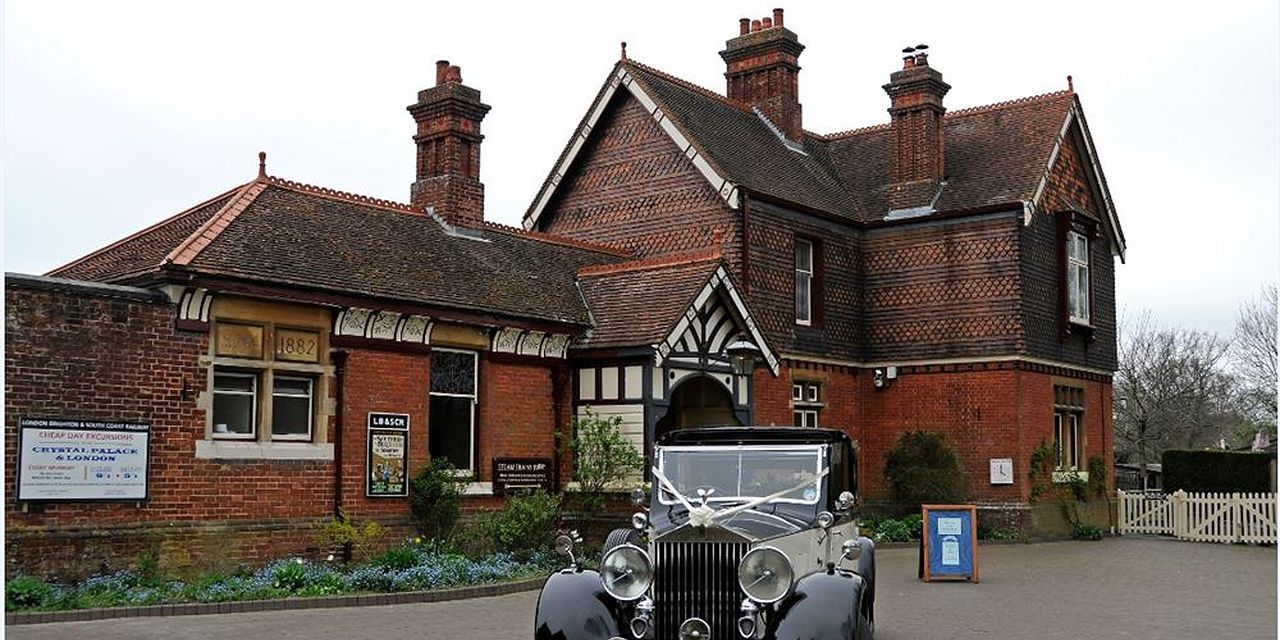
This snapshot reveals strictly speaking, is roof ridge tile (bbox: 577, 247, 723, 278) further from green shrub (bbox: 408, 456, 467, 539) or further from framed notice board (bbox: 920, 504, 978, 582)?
framed notice board (bbox: 920, 504, 978, 582)

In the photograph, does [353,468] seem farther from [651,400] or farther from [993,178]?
[993,178]

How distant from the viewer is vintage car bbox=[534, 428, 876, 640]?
891 cm

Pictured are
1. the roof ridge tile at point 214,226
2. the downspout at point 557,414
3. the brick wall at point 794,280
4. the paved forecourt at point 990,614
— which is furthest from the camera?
the brick wall at point 794,280

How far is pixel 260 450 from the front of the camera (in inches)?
645

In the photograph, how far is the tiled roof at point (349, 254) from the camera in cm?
1648

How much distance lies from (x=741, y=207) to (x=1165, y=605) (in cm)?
1183

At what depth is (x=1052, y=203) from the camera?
92.5 ft

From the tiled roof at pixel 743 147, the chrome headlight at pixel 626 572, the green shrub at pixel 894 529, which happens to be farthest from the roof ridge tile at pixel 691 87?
the chrome headlight at pixel 626 572

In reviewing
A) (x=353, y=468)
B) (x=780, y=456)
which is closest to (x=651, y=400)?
(x=353, y=468)

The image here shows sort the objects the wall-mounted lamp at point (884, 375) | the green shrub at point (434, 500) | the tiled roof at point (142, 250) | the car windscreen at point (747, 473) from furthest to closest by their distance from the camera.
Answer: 1. the wall-mounted lamp at point (884, 375)
2. the green shrub at point (434, 500)
3. the tiled roof at point (142, 250)
4. the car windscreen at point (747, 473)

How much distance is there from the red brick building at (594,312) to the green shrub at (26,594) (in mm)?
710

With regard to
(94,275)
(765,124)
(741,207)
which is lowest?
(94,275)

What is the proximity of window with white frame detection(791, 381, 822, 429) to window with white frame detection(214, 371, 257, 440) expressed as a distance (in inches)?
485

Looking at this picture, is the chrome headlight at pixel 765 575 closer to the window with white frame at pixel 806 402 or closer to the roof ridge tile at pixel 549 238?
the roof ridge tile at pixel 549 238
